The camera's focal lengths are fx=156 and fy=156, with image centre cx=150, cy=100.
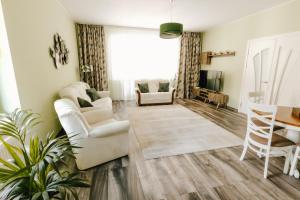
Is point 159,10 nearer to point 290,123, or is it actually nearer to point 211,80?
point 211,80

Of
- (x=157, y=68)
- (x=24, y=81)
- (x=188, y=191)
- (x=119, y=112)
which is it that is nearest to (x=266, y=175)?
(x=188, y=191)

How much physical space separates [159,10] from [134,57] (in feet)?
7.55

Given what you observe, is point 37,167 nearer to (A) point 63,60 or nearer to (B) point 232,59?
(A) point 63,60

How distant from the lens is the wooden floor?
5.65 ft

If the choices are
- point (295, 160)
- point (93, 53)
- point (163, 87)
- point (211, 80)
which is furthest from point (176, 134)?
point (93, 53)

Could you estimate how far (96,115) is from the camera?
9.12 ft

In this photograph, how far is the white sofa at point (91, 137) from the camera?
194cm

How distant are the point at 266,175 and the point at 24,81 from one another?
127 inches

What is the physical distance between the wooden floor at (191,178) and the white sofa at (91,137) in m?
0.15

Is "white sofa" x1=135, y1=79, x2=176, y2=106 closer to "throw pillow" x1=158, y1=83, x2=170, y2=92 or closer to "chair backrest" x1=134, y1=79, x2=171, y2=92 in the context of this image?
"chair backrest" x1=134, y1=79, x2=171, y2=92

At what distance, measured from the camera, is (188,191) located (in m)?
1.76

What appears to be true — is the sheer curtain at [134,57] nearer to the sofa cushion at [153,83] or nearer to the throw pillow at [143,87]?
the sofa cushion at [153,83]

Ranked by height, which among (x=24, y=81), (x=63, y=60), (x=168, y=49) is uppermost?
(x=168, y=49)

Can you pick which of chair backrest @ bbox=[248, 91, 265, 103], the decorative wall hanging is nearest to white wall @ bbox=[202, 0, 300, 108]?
chair backrest @ bbox=[248, 91, 265, 103]
